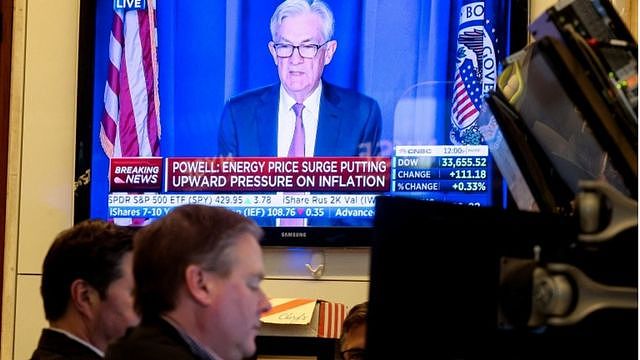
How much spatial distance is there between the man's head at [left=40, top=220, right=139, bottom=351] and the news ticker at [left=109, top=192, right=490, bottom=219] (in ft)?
4.49

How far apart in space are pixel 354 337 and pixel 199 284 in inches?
46.4

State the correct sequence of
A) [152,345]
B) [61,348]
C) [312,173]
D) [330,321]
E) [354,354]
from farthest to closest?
[312,173] → [330,321] → [354,354] → [61,348] → [152,345]

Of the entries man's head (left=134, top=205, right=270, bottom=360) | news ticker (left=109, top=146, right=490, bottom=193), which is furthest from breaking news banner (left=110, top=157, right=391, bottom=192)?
man's head (left=134, top=205, right=270, bottom=360)

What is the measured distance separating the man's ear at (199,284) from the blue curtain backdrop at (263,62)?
1941mm

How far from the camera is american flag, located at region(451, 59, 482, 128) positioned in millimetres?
3418

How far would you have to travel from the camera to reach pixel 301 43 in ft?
11.6

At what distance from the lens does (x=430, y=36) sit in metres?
3.48

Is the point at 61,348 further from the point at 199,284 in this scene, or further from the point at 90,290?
the point at 199,284

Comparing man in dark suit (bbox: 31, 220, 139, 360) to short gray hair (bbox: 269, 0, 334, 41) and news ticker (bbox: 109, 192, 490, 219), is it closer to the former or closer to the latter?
news ticker (bbox: 109, 192, 490, 219)

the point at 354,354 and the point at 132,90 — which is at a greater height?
the point at 132,90

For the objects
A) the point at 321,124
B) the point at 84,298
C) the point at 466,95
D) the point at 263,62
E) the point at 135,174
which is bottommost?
the point at 84,298

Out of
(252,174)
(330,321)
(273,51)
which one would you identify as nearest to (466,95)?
(273,51)

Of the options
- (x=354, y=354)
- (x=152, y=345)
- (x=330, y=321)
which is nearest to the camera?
(x=152, y=345)

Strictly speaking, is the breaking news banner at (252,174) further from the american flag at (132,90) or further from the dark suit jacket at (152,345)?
the dark suit jacket at (152,345)
